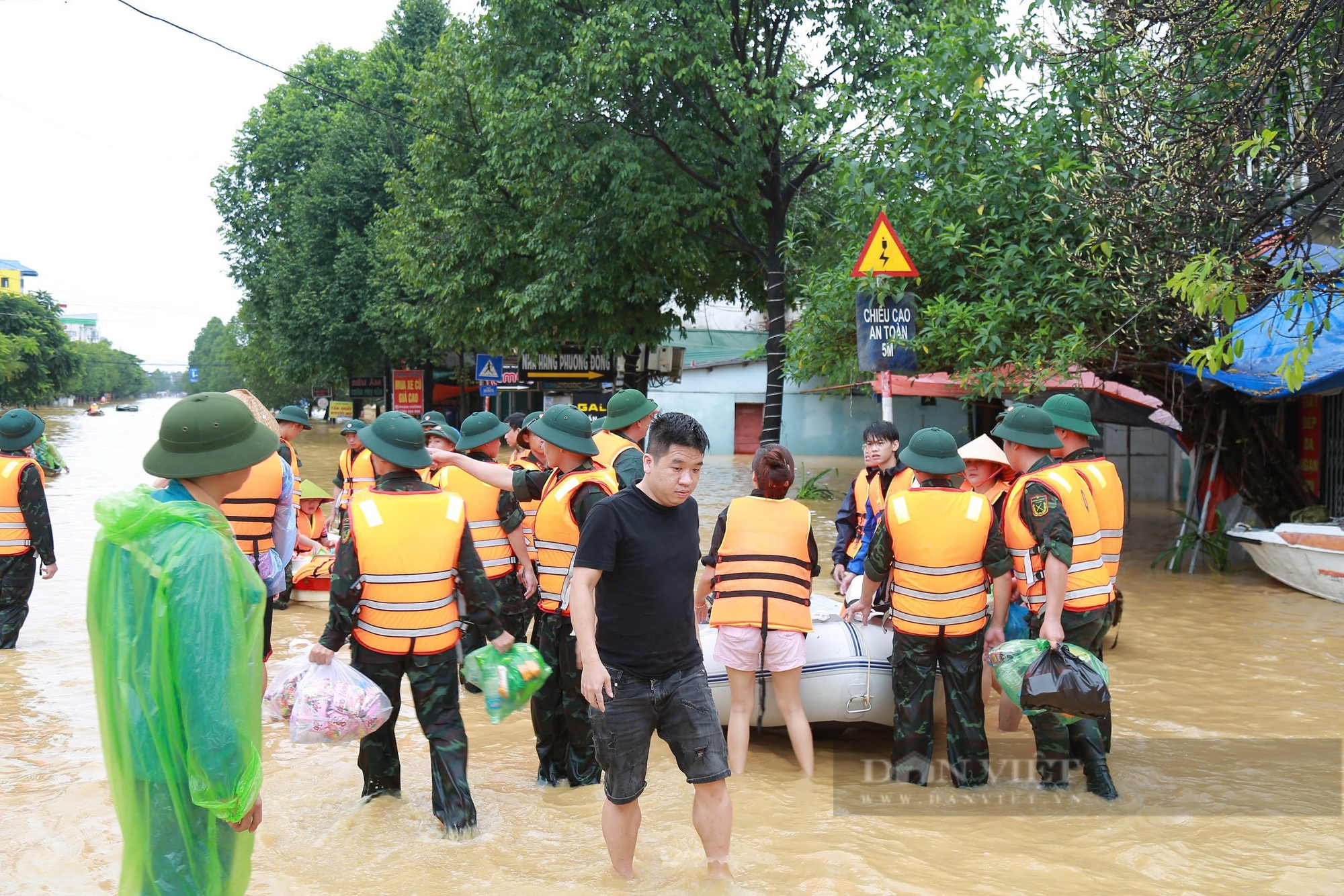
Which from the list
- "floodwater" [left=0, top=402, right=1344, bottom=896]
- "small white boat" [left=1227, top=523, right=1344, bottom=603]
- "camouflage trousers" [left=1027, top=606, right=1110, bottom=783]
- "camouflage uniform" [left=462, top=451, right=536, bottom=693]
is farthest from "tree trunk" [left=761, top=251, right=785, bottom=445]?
"camouflage trousers" [left=1027, top=606, right=1110, bottom=783]

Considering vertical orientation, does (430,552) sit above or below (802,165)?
below

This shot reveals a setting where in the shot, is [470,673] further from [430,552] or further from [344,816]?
[344,816]

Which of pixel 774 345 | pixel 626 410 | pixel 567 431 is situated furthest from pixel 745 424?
pixel 567 431

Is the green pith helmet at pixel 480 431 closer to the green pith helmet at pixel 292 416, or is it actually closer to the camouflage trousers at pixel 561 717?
the camouflage trousers at pixel 561 717

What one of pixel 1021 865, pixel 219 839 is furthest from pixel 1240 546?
pixel 219 839

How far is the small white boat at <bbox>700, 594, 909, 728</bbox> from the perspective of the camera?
575cm

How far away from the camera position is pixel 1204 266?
520 centimetres

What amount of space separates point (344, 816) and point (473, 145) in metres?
17.8

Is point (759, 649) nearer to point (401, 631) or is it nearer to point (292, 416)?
point (401, 631)

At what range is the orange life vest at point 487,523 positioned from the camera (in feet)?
20.9

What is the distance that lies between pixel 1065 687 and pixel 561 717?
96.9 inches

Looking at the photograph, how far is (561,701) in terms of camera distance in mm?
5520

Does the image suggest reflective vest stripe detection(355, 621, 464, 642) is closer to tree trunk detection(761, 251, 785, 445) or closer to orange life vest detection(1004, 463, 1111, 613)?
orange life vest detection(1004, 463, 1111, 613)

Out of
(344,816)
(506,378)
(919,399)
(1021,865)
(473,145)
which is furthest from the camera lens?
(919,399)
